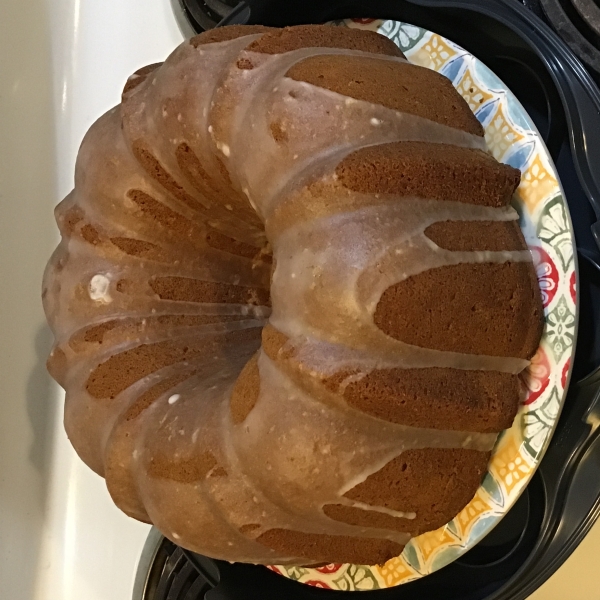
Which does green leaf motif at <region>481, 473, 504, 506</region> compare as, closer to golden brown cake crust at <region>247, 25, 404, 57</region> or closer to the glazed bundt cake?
the glazed bundt cake

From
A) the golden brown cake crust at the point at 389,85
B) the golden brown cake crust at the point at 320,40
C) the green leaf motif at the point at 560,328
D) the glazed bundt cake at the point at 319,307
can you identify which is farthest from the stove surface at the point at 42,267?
the green leaf motif at the point at 560,328

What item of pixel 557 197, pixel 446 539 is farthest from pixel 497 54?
pixel 446 539

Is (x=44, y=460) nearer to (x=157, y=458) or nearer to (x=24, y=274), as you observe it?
(x=24, y=274)

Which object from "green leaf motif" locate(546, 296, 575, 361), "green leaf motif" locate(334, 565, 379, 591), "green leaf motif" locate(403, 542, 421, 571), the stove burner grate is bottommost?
the stove burner grate

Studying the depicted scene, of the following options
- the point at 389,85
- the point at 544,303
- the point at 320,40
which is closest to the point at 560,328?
the point at 544,303

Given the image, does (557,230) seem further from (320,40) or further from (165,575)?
(165,575)

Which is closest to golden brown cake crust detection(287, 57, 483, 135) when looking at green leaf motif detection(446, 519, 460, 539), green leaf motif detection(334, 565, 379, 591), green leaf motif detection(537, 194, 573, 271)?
green leaf motif detection(537, 194, 573, 271)

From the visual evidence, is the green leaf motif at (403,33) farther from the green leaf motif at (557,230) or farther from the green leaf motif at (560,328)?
the green leaf motif at (560,328)
